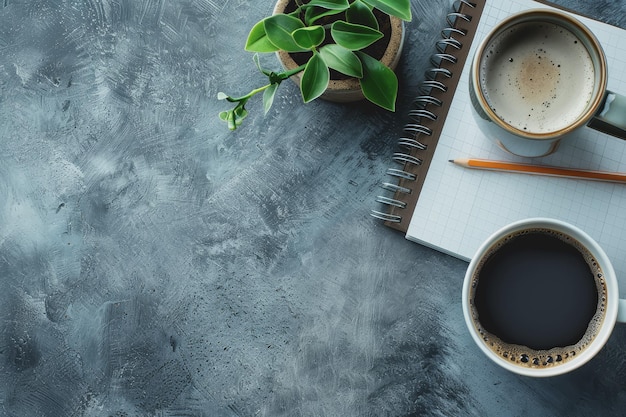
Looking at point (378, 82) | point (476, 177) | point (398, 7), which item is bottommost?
point (476, 177)

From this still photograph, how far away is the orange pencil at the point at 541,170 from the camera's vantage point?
0.96m

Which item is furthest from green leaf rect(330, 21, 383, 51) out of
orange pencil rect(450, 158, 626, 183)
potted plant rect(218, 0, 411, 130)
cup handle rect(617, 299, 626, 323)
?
cup handle rect(617, 299, 626, 323)

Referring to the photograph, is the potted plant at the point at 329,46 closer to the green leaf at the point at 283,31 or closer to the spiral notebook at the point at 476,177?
the green leaf at the point at 283,31

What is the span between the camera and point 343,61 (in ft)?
2.81

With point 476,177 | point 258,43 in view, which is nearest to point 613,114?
point 476,177

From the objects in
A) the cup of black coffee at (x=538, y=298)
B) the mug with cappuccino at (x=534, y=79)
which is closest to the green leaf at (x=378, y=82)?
the mug with cappuccino at (x=534, y=79)

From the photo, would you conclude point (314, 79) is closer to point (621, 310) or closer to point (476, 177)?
point (476, 177)

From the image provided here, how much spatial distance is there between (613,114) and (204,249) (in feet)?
2.09

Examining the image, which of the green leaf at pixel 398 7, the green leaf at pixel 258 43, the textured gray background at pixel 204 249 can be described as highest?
the green leaf at pixel 398 7

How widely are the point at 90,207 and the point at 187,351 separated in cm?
29

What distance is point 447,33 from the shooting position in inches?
39.9

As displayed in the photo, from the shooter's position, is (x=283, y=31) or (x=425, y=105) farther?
(x=425, y=105)

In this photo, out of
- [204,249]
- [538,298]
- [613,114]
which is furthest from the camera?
[204,249]

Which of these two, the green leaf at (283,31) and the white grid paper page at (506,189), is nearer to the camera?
the green leaf at (283,31)
